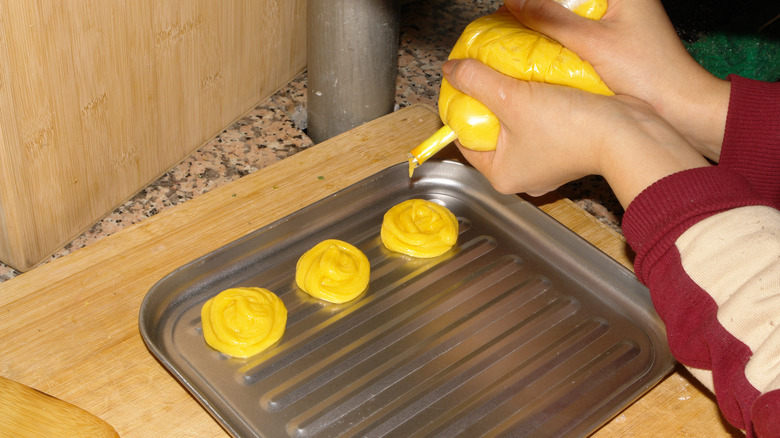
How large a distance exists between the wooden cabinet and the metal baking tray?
0.19 meters

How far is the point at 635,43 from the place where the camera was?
0.78m

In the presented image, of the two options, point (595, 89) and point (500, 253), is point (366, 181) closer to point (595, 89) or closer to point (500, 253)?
point (500, 253)

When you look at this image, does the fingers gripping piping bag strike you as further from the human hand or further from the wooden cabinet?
the wooden cabinet

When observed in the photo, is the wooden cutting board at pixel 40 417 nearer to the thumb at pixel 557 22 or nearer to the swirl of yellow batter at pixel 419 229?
the swirl of yellow batter at pixel 419 229

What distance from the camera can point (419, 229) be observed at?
37.0 inches

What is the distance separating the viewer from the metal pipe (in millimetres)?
1020

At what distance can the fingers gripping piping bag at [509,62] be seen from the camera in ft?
2.50

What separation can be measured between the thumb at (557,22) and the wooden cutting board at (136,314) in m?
0.32

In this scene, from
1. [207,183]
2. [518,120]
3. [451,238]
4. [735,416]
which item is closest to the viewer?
[735,416]

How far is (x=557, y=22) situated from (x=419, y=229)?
0.31 metres

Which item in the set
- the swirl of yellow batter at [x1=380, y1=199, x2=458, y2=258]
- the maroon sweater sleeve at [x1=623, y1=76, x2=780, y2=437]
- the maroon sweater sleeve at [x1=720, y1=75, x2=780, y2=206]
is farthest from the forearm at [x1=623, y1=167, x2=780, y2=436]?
the swirl of yellow batter at [x1=380, y1=199, x2=458, y2=258]

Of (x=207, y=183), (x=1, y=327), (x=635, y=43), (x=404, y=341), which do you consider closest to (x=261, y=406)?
(x=404, y=341)

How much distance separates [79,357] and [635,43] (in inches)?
26.6

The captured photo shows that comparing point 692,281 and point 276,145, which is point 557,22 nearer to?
point 692,281
